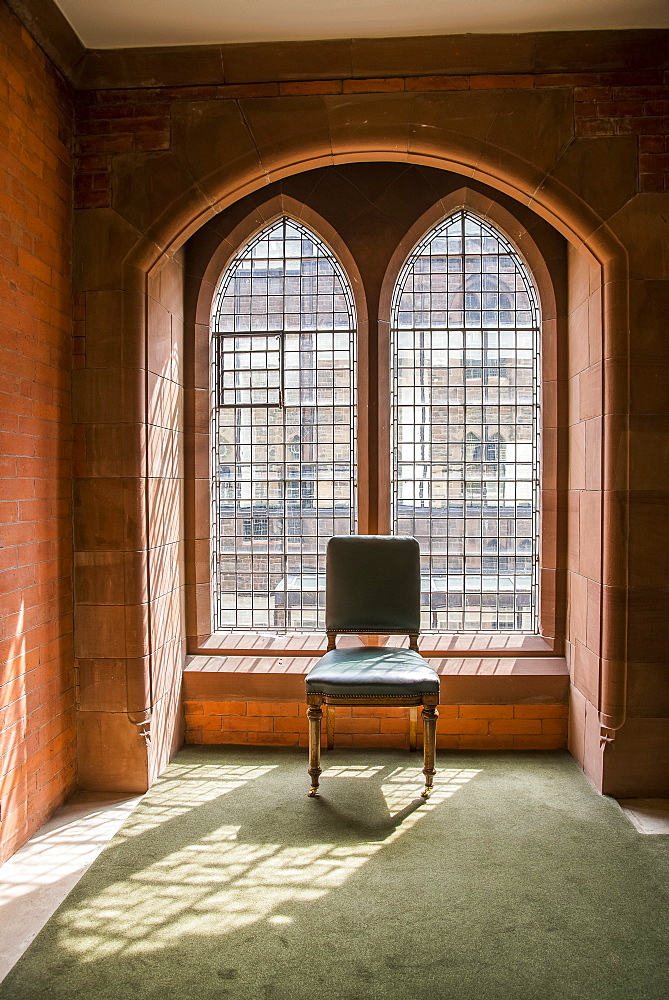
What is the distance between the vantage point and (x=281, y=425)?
403cm

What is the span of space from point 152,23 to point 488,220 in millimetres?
1963

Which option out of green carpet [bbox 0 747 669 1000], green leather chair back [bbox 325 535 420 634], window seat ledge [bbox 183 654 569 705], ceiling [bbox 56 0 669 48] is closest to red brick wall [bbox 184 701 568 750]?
window seat ledge [bbox 183 654 569 705]

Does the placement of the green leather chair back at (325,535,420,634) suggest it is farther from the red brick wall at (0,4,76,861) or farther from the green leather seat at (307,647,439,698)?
the red brick wall at (0,4,76,861)

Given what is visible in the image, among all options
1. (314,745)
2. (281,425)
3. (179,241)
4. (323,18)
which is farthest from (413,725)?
(323,18)

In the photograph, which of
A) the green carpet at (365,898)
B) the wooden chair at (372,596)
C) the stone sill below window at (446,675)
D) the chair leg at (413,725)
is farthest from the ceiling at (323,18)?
the green carpet at (365,898)

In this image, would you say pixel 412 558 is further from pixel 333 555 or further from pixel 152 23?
pixel 152 23

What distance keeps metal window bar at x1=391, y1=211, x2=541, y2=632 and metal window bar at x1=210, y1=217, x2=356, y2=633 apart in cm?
36

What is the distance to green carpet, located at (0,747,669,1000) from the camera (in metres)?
1.94

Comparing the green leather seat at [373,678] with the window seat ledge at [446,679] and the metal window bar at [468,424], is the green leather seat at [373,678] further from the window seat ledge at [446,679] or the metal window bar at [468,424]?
the metal window bar at [468,424]

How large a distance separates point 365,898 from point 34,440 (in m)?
2.16

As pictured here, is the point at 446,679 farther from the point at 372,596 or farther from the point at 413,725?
the point at 372,596

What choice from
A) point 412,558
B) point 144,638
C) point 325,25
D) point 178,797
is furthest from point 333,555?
point 325,25

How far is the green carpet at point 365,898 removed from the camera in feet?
6.38

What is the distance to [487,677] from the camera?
364 centimetres
